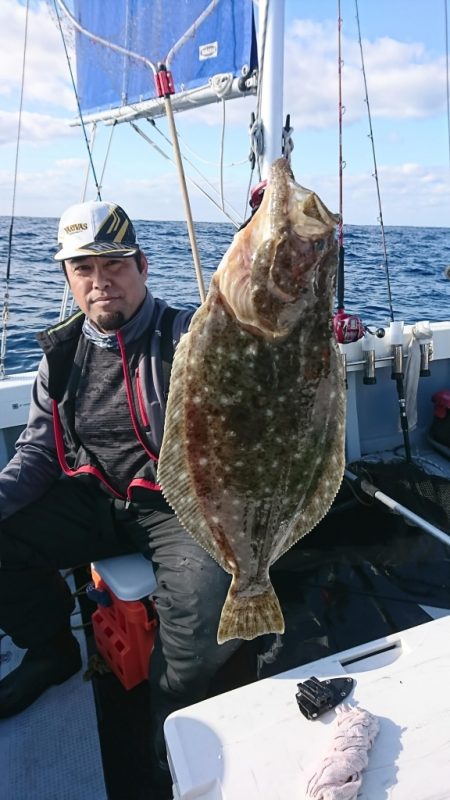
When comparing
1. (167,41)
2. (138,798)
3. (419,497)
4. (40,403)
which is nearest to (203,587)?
(138,798)

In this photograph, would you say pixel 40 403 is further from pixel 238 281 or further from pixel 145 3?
pixel 145 3

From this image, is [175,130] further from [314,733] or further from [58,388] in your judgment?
[314,733]

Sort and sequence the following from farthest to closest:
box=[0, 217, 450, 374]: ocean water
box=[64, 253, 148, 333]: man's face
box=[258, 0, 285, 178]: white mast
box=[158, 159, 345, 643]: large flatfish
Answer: box=[0, 217, 450, 374]: ocean water, box=[258, 0, 285, 178]: white mast, box=[64, 253, 148, 333]: man's face, box=[158, 159, 345, 643]: large flatfish

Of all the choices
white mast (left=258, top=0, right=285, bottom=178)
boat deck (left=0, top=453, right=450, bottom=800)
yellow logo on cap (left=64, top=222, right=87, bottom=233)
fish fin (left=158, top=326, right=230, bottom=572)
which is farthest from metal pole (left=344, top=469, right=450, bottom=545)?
yellow logo on cap (left=64, top=222, right=87, bottom=233)

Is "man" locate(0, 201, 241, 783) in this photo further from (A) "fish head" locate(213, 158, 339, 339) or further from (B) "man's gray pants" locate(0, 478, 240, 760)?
(A) "fish head" locate(213, 158, 339, 339)

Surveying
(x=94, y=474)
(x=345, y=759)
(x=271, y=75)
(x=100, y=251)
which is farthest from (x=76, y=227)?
(x=345, y=759)

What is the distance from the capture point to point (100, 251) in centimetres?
255

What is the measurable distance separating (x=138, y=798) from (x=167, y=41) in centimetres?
512

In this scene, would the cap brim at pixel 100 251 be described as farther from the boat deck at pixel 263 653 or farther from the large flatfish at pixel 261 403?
the boat deck at pixel 263 653

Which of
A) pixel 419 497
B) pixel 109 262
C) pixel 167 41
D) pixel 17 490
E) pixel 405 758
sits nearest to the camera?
pixel 405 758

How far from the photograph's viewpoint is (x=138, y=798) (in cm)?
250

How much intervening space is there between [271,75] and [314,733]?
11.6 ft

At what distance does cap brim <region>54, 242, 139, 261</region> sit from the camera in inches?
100

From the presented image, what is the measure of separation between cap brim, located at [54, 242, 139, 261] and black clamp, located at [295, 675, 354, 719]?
1922 millimetres
